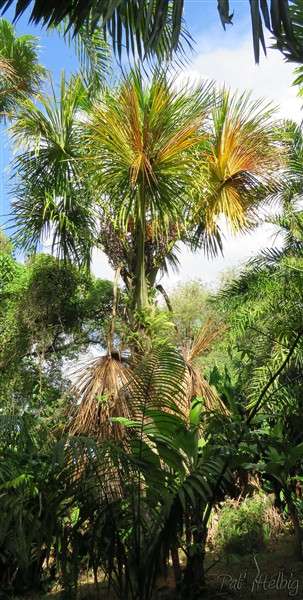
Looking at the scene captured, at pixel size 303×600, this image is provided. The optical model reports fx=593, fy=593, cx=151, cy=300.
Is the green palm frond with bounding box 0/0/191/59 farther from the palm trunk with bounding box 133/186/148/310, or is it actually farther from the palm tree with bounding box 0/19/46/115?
the palm tree with bounding box 0/19/46/115

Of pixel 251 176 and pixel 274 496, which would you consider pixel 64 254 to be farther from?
pixel 274 496

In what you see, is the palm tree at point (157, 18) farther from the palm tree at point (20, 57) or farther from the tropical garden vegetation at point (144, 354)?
the palm tree at point (20, 57)

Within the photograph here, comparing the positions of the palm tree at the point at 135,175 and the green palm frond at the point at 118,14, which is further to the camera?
the palm tree at the point at 135,175

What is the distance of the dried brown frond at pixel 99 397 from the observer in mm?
5302

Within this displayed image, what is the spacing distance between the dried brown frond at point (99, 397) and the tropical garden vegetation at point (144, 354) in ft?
0.07

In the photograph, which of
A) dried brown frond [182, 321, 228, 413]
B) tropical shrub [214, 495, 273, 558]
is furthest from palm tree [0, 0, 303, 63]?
tropical shrub [214, 495, 273, 558]

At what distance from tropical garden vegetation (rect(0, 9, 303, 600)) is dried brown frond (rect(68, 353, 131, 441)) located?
0.02 m

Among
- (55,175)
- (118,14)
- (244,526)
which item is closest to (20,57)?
(55,175)

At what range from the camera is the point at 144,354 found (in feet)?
18.1

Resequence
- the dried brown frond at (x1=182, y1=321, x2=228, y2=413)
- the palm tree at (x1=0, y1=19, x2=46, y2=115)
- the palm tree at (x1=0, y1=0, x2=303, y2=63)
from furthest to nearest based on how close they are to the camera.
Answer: the palm tree at (x1=0, y1=19, x2=46, y2=115) < the dried brown frond at (x1=182, y1=321, x2=228, y2=413) < the palm tree at (x1=0, y1=0, x2=303, y2=63)

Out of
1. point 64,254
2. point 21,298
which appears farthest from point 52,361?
point 64,254

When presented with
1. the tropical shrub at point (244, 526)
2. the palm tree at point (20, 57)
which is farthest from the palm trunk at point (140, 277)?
the palm tree at point (20, 57)

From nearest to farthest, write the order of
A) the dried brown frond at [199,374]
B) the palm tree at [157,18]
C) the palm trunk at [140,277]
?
1. the palm tree at [157,18]
2. the dried brown frond at [199,374]
3. the palm trunk at [140,277]

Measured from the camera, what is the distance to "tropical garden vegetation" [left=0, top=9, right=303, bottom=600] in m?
3.78
